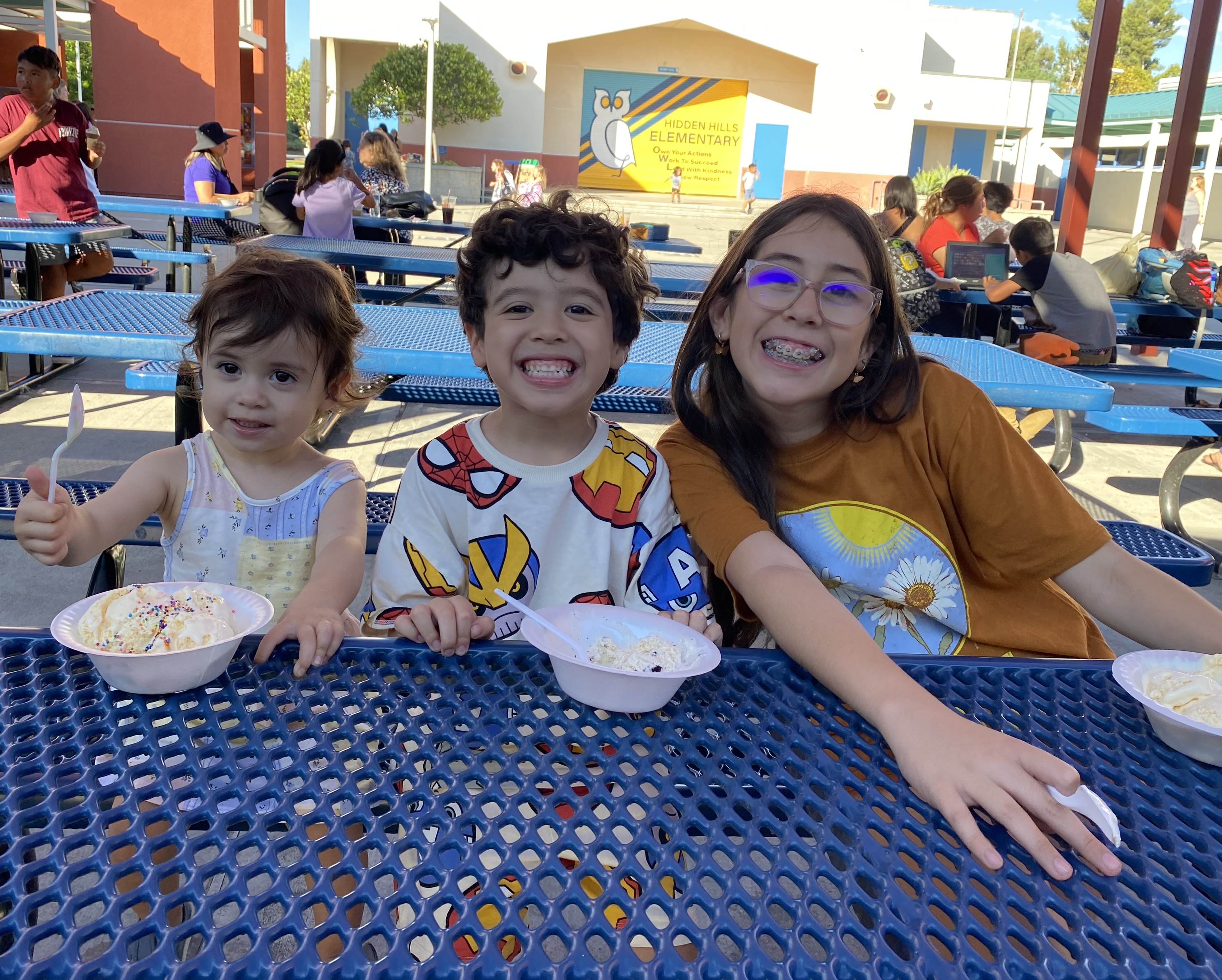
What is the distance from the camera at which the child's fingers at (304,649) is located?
3.38ft

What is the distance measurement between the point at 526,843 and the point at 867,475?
40.5 inches

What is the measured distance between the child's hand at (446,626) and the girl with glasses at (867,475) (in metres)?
0.43

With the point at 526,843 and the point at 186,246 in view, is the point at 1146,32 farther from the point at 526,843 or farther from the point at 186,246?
the point at 526,843

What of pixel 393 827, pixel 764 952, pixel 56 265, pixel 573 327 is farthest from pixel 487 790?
pixel 56 265

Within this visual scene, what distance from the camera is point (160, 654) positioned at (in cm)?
92

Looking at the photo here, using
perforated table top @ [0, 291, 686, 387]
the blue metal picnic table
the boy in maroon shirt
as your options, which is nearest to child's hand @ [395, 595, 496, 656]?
perforated table top @ [0, 291, 686, 387]

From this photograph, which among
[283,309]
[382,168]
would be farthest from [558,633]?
[382,168]

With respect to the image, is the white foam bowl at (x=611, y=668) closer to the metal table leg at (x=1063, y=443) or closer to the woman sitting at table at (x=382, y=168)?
the metal table leg at (x=1063, y=443)

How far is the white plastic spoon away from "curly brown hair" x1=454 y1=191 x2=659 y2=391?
103 centimetres

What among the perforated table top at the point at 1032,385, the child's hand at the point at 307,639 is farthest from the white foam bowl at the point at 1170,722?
the perforated table top at the point at 1032,385

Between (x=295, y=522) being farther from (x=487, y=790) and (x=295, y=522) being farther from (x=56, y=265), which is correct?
(x=56, y=265)

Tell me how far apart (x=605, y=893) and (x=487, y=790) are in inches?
6.1

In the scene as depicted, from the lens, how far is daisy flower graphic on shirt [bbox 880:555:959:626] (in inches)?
63.5

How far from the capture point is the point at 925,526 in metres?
1.61
